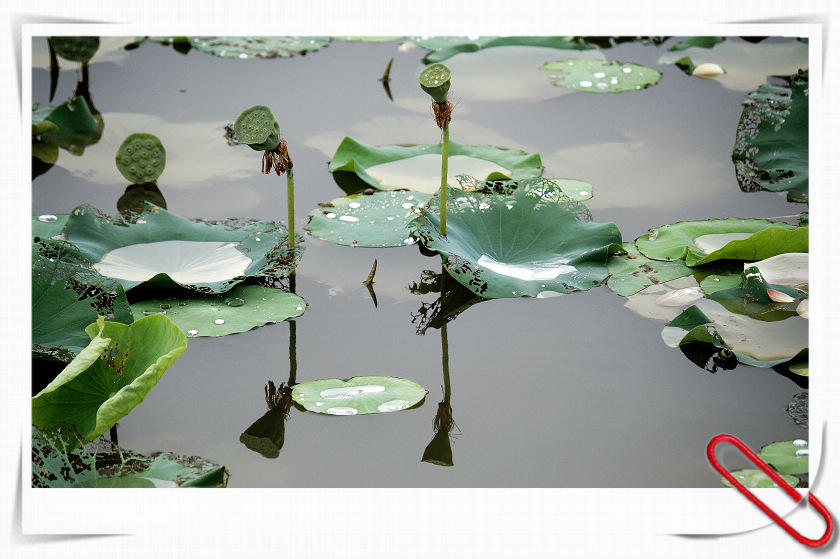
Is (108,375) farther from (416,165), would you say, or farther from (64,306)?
(416,165)

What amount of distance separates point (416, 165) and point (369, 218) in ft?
1.15

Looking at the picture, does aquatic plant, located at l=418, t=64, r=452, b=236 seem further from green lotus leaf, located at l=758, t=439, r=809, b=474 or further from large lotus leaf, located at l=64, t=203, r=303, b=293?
green lotus leaf, located at l=758, t=439, r=809, b=474

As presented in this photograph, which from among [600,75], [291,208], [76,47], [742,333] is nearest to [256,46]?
[76,47]

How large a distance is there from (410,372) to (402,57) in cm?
199

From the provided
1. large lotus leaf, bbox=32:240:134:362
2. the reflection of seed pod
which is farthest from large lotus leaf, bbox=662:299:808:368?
the reflection of seed pod

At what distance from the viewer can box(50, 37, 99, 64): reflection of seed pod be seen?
2963 millimetres

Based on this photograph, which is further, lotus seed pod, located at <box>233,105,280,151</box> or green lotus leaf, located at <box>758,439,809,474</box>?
lotus seed pod, located at <box>233,105,280,151</box>

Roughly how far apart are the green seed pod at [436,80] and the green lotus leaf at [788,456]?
98cm

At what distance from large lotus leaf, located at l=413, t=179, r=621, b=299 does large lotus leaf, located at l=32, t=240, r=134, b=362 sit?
67cm

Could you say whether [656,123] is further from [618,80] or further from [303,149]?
[303,149]

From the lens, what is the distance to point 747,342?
1.68 m

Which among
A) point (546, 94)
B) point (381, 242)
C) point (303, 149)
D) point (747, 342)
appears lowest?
point (747, 342)
